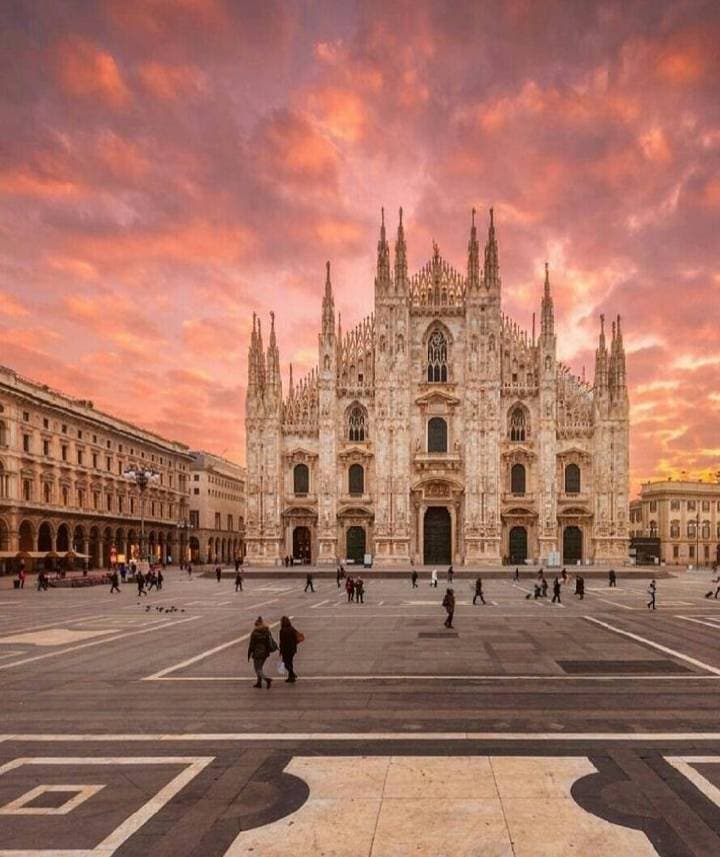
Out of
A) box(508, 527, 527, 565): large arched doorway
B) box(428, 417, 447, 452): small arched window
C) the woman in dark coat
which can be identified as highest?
box(428, 417, 447, 452): small arched window

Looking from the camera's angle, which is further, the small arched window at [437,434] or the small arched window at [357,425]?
the small arched window at [357,425]

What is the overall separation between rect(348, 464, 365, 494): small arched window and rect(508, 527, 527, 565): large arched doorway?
14.6 metres

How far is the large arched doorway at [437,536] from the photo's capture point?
2667 inches

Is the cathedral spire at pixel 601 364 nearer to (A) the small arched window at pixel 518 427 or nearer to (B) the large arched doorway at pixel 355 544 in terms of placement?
(A) the small arched window at pixel 518 427

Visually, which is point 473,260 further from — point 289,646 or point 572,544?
point 289,646

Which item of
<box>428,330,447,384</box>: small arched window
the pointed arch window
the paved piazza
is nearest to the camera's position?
the paved piazza

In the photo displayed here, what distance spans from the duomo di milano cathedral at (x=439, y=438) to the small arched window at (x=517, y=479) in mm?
131

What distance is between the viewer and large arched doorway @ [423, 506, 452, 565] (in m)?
67.8

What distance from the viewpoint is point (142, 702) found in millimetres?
13453

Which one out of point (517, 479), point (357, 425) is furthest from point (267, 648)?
point (517, 479)

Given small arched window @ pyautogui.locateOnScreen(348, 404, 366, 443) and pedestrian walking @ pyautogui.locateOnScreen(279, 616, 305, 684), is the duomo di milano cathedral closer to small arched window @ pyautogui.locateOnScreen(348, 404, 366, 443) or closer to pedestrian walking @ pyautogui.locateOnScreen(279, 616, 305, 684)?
small arched window @ pyautogui.locateOnScreen(348, 404, 366, 443)

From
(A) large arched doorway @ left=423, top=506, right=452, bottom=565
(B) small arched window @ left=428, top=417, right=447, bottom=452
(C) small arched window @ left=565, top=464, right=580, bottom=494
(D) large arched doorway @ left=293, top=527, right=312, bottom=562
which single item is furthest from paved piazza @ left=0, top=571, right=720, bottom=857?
(D) large arched doorway @ left=293, top=527, right=312, bottom=562

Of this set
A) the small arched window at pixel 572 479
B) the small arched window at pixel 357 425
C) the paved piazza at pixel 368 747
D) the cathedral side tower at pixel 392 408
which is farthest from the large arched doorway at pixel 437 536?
the paved piazza at pixel 368 747

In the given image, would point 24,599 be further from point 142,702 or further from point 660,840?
point 660,840
